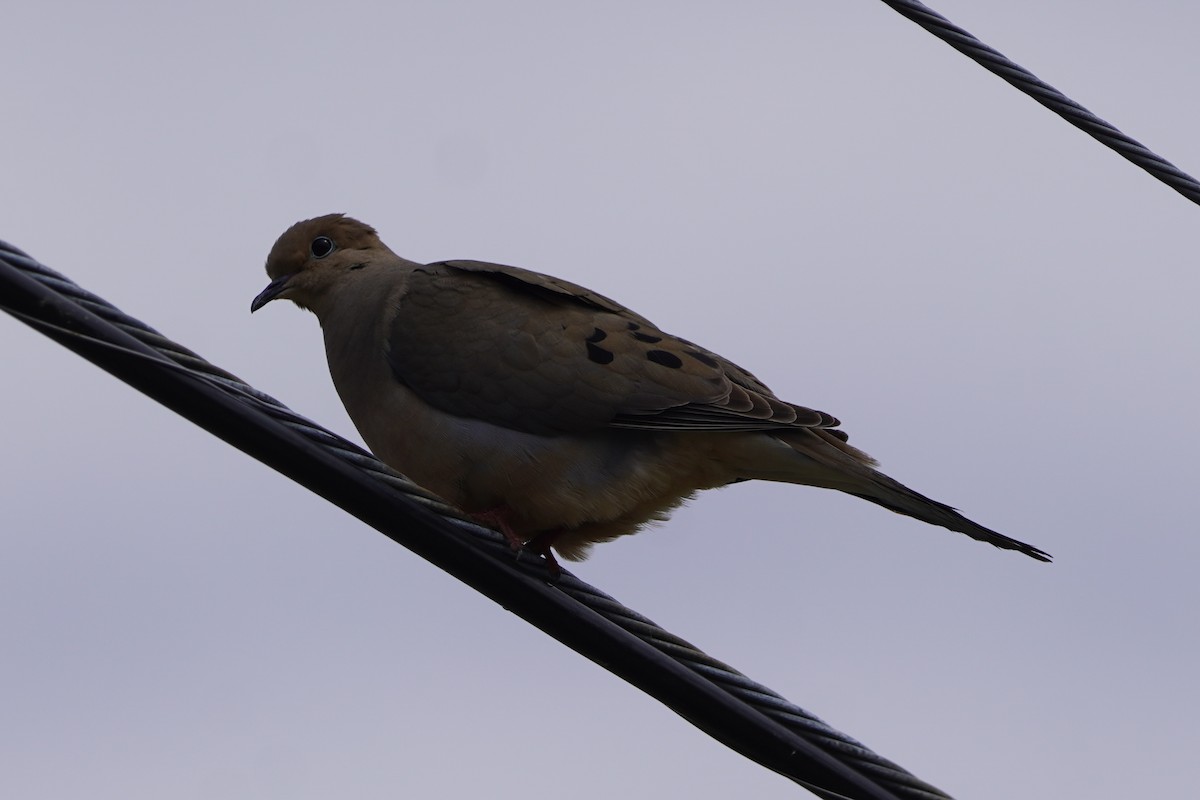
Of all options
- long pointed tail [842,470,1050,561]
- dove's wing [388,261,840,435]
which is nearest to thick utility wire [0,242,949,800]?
long pointed tail [842,470,1050,561]

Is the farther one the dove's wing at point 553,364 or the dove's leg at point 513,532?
the dove's wing at point 553,364

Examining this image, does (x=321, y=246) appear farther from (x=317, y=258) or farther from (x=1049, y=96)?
(x=1049, y=96)

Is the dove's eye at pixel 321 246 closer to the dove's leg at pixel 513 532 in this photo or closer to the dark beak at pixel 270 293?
the dark beak at pixel 270 293

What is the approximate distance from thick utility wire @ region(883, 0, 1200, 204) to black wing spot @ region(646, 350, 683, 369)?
3.98 ft

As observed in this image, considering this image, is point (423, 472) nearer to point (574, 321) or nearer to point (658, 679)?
point (574, 321)

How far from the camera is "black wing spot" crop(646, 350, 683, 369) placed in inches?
183

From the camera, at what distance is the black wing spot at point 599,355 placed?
183 inches

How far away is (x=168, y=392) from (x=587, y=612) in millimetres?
918

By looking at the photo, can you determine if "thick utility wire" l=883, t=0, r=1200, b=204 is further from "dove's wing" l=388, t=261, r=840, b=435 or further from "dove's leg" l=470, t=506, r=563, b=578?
"dove's leg" l=470, t=506, r=563, b=578

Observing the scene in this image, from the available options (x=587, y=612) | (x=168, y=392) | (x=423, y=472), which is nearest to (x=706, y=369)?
(x=423, y=472)

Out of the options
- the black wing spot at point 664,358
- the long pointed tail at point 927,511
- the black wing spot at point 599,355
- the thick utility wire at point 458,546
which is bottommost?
the thick utility wire at point 458,546

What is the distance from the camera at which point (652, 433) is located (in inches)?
178

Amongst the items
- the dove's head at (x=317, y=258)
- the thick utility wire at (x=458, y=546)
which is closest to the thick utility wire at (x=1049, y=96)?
the thick utility wire at (x=458, y=546)

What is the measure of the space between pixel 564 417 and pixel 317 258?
5.78 feet
